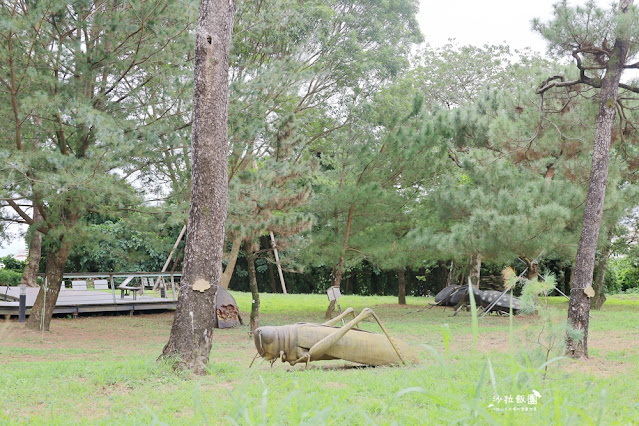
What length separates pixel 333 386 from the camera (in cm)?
423

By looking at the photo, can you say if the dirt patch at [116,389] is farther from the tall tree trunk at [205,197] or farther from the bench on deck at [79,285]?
the bench on deck at [79,285]

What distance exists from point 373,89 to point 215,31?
8604mm

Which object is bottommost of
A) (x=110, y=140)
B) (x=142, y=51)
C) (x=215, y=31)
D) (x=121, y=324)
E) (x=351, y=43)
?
(x=121, y=324)

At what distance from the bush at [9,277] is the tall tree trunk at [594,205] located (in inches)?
632

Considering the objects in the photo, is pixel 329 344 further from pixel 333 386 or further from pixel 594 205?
pixel 594 205

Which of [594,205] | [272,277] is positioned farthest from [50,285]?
[272,277]

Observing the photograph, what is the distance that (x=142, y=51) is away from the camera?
9.05 m

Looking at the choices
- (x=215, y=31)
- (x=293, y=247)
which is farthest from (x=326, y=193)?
(x=215, y=31)

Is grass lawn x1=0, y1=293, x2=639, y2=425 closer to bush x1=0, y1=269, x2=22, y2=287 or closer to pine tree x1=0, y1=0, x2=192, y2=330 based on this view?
pine tree x1=0, y1=0, x2=192, y2=330

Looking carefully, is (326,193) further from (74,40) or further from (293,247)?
(74,40)

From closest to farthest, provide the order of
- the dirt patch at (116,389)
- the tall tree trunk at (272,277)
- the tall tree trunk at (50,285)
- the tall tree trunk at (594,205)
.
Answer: the dirt patch at (116,389)
the tall tree trunk at (594,205)
the tall tree trunk at (50,285)
the tall tree trunk at (272,277)

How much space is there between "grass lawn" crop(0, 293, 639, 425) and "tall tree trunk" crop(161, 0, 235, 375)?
0.36m

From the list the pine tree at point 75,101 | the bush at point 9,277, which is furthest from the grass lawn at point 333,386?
the bush at point 9,277

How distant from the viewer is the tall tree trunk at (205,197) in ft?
17.2
